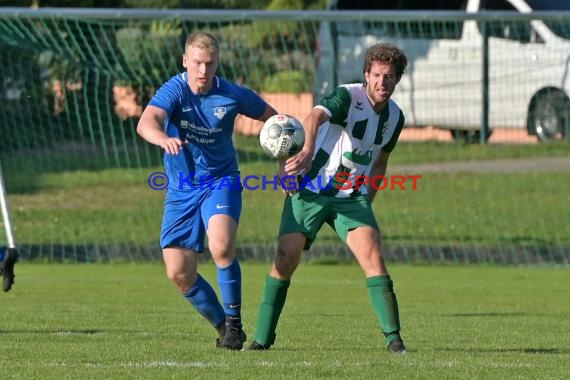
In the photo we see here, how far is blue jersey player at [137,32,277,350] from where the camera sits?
8.16 m

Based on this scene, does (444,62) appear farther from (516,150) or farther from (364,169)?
(364,169)

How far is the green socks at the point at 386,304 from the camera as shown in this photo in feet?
25.9

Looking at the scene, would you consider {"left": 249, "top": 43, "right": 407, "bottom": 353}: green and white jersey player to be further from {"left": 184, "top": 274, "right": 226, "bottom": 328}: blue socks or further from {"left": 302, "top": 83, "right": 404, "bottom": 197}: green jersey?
{"left": 184, "top": 274, "right": 226, "bottom": 328}: blue socks

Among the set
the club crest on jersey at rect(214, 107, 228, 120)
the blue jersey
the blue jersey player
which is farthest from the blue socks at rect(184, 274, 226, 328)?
the club crest on jersey at rect(214, 107, 228, 120)

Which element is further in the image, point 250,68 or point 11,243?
point 250,68

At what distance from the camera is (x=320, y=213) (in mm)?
8094

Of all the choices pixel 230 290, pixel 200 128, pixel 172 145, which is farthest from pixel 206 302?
pixel 172 145

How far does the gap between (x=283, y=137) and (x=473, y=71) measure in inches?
371

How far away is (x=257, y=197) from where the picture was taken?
17.2 metres

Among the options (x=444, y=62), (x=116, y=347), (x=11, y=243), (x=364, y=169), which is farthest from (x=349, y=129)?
(x=444, y=62)

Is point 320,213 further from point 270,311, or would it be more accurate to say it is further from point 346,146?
point 270,311

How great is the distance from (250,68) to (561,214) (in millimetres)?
4307

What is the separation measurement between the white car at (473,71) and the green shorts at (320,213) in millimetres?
8641

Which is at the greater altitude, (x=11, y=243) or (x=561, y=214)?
(x=11, y=243)
